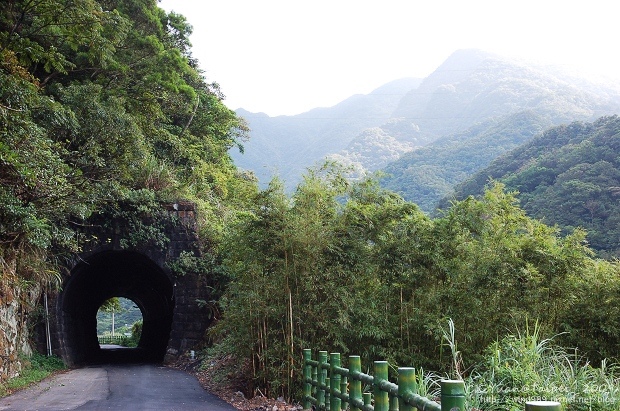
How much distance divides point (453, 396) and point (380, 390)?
1.30 m

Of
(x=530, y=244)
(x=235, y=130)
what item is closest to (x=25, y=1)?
(x=530, y=244)

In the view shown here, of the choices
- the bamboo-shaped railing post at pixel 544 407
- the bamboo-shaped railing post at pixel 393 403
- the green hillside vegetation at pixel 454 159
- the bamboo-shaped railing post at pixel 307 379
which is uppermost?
the green hillside vegetation at pixel 454 159

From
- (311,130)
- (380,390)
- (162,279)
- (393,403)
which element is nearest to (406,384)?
(393,403)

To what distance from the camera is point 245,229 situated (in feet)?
26.0

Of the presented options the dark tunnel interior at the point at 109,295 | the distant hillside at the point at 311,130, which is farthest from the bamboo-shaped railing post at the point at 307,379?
the distant hillside at the point at 311,130

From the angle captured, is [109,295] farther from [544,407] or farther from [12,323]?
[544,407]

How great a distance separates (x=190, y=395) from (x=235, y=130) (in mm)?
17732

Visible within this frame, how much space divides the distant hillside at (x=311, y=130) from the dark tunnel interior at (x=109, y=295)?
137 feet

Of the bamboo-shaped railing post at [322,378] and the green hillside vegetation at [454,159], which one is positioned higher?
the green hillside vegetation at [454,159]

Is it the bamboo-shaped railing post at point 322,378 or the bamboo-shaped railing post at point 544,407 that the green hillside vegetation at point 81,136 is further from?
the bamboo-shaped railing post at point 544,407

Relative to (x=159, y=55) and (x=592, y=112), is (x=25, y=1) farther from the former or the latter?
(x=592, y=112)

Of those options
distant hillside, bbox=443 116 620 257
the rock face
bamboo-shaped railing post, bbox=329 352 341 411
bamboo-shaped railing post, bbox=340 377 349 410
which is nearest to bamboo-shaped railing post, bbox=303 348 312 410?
bamboo-shaped railing post, bbox=329 352 341 411

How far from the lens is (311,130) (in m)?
98.6

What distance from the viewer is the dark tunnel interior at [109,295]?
48.5 feet
